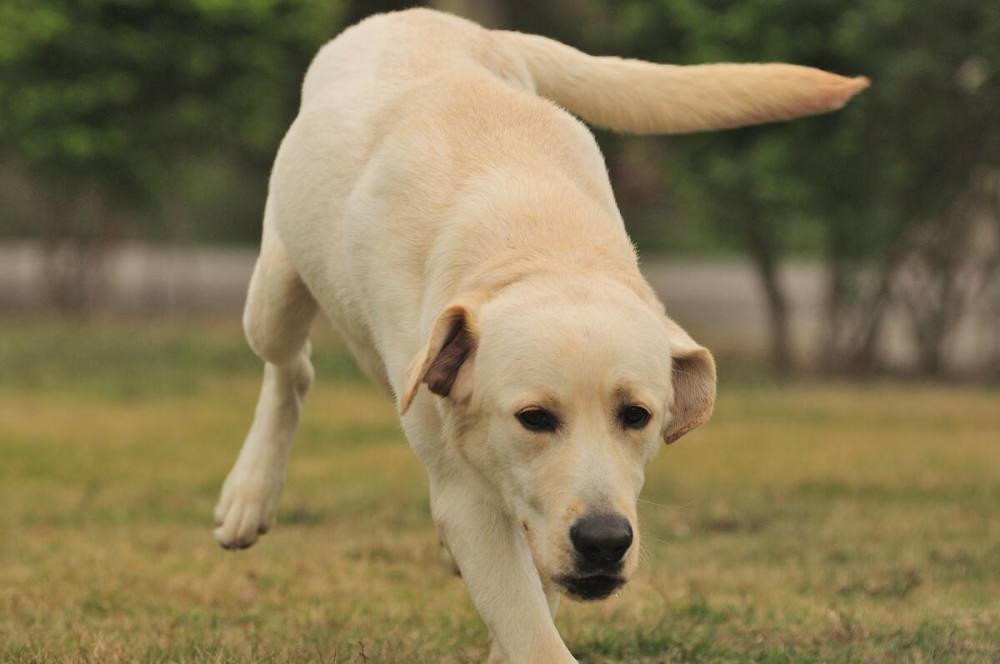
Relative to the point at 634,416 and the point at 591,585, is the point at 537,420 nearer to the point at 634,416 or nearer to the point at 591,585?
the point at 634,416

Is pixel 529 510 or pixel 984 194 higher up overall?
pixel 529 510

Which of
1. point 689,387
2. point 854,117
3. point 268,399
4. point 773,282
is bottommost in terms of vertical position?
point 773,282

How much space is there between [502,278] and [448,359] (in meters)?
0.24

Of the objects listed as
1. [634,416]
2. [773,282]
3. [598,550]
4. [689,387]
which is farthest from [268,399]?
[773,282]

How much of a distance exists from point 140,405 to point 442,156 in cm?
A: 782

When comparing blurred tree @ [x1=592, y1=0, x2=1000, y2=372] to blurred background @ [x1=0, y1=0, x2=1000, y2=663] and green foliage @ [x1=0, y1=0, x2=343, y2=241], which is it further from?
green foliage @ [x1=0, y1=0, x2=343, y2=241]

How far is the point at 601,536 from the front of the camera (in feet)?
11.1

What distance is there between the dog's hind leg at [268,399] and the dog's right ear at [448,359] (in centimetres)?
147

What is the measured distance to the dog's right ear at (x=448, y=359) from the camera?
11.5 feet

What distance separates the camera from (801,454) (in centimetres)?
949

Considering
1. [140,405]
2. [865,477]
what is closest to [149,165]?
[140,405]

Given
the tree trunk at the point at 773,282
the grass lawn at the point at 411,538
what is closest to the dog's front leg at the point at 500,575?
the grass lawn at the point at 411,538

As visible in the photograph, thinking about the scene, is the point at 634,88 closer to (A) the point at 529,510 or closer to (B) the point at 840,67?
(A) the point at 529,510

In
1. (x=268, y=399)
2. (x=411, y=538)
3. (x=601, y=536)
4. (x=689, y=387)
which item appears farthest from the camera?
(x=411, y=538)
